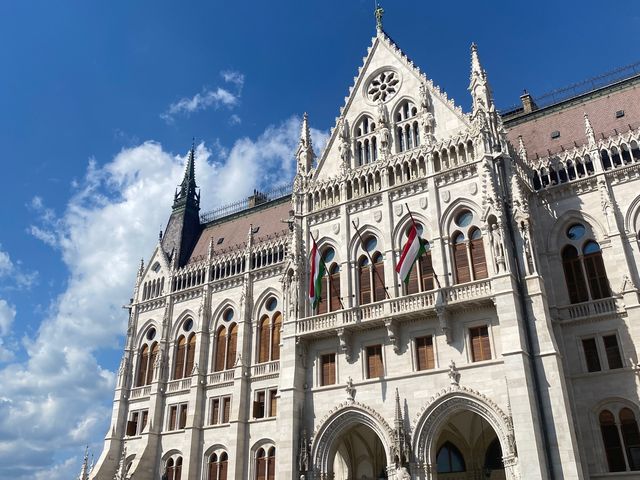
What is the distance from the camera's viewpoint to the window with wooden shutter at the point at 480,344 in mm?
28250

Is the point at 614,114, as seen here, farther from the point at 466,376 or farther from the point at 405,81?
→ the point at 466,376

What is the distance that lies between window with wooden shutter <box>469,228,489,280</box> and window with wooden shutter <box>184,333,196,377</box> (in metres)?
23.1

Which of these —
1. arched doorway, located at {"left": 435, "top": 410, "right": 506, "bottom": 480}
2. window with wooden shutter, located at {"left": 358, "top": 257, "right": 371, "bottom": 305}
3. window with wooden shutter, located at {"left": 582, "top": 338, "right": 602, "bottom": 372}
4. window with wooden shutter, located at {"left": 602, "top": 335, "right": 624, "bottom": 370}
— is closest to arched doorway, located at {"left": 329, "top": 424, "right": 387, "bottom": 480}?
arched doorway, located at {"left": 435, "top": 410, "right": 506, "bottom": 480}

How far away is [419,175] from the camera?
33656mm

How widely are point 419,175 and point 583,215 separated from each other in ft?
29.4

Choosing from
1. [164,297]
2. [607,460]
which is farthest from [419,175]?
[164,297]

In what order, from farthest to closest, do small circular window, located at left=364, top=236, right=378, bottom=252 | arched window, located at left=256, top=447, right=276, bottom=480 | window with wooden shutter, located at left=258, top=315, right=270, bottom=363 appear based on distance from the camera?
window with wooden shutter, located at left=258, top=315, right=270, bottom=363, arched window, located at left=256, top=447, right=276, bottom=480, small circular window, located at left=364, top=236, right=378, bottom=252

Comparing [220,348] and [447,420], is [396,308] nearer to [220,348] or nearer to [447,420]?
[447,420]

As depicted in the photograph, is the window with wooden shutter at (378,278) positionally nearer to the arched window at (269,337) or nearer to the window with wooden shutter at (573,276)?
the window with wooden shutter at (573,276)

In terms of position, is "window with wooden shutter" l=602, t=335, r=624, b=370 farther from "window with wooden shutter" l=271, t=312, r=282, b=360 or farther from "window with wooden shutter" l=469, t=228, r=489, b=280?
"window with wooden shutter" l=271, t=312, r=282, b=360

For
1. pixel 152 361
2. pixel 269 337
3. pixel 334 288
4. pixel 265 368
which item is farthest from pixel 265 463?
pixel 152 361

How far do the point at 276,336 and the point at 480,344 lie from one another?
1663 cm

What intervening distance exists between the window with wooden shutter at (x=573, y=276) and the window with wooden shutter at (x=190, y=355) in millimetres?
26592

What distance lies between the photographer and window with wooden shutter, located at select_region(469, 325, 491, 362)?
28250 millimetres
